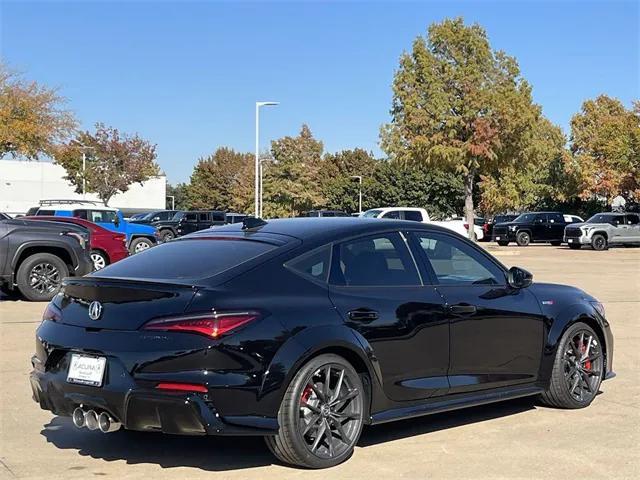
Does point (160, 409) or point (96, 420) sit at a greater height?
point (160, 409)

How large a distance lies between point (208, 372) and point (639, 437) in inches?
128

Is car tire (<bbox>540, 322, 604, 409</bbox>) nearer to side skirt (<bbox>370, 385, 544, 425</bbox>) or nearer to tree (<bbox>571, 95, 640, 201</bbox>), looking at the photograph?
side skirt (<bbox>370, 385, 544, 425</bbox>)

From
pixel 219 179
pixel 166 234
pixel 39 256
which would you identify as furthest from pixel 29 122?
pixel 219 179

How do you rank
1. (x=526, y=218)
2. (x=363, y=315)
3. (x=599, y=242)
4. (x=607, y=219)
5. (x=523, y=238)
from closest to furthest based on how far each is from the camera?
(x=363, y=315)
(x=599, y=242)
(x=607, y=219)
(x=523, y=238)
(x=526, y=218)

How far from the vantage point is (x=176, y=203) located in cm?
13550

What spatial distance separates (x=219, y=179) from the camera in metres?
97.5

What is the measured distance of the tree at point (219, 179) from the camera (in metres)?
96.2

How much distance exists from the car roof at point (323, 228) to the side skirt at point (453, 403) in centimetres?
121

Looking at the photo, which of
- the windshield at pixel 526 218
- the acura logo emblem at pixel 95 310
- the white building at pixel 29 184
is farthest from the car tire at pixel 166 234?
the white building at pixel 29 184

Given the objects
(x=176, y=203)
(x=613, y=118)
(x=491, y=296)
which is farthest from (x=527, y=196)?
(x=176, y=203)

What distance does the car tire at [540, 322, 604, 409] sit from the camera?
643 cm

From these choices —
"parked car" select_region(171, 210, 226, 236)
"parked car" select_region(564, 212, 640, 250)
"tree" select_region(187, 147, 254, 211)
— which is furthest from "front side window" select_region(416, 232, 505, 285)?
"tree" select_region(187, 147, 254, 211)

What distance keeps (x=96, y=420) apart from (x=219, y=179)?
93.8 metres

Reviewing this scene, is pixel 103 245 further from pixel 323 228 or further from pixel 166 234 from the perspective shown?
pixel 166 234
